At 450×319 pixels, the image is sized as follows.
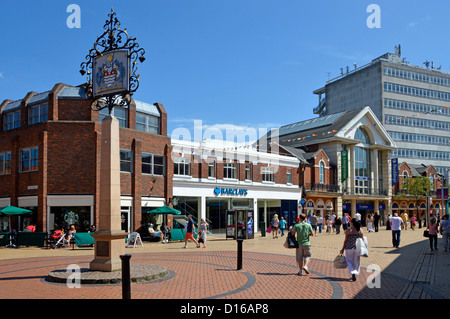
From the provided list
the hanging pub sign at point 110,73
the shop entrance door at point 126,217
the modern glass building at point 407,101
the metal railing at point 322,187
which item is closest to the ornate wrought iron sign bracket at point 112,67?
the hanging pub sign at point 110,73

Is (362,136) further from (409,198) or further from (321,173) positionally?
(409,198)

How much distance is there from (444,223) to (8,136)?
26.0 m

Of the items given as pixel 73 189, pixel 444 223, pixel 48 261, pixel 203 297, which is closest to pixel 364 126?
pixel 444 223

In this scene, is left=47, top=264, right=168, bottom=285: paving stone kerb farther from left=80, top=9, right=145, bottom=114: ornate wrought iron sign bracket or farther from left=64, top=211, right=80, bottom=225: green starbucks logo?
left=64, top=211, right=80, bottom=225: green starbucks logo

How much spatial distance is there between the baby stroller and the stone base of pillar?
449 inches

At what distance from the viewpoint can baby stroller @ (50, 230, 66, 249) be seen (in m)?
22.4

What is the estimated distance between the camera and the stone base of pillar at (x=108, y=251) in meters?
11.8

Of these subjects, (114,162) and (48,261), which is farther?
(48,261)

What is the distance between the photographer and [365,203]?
50781 millimetres

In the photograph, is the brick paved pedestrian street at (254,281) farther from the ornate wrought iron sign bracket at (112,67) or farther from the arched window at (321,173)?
the arched window at (321,173)

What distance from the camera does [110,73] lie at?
13445mm

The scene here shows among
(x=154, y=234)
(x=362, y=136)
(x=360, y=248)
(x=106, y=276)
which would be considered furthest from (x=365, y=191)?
(x=106, y=276)

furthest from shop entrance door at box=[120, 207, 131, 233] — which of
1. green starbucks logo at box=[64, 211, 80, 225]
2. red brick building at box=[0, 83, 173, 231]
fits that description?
green starbucks logo at box=[64, 211, 80, 225]

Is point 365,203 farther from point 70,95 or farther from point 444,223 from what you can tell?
point 70,95
